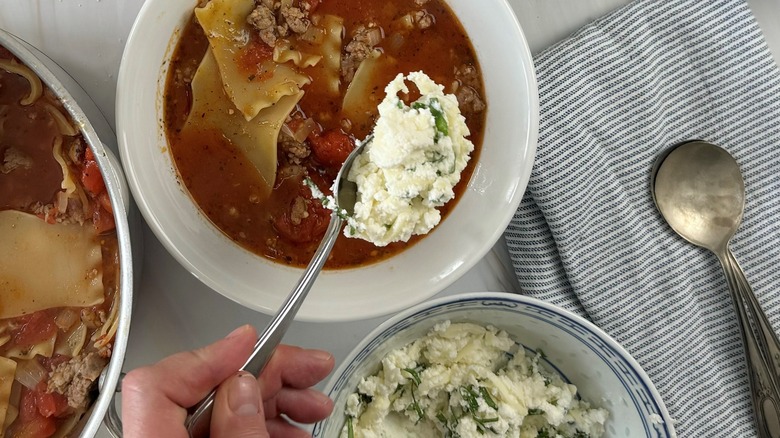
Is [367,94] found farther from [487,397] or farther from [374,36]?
[487,397]

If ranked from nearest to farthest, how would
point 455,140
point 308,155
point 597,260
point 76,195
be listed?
1. point 455,140
2. point 76,195
3. point 308,155
4. point 597,260

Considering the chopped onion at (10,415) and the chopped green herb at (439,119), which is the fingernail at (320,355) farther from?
the chopped onion at (10,415)

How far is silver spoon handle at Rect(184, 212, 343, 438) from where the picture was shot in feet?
6.66

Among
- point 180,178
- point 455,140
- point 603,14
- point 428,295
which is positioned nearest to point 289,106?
point 180,178

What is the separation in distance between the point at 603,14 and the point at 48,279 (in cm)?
237

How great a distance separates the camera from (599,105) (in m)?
2.74

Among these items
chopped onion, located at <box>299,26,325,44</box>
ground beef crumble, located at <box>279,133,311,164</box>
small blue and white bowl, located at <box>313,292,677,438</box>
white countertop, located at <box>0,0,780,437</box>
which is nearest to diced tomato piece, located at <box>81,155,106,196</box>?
white countertop, located at <box>0,0,780,437</box>

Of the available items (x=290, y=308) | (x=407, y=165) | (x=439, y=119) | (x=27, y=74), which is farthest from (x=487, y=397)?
(x=27, y=74)

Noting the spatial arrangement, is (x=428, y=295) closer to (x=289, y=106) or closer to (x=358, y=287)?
(x=358, y=287)

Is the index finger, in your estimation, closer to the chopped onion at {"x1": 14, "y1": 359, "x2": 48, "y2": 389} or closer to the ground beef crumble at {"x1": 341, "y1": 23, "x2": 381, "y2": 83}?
the chopped onion at {"x1": 14, "y1": 359, "x2": 48, "y2": 389}

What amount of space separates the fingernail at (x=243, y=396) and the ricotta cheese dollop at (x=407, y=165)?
605 mm

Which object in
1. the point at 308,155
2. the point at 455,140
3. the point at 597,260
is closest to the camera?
the point at 455,140

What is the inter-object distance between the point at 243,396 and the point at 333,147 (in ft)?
3.22

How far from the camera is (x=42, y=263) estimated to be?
8.09 ft
